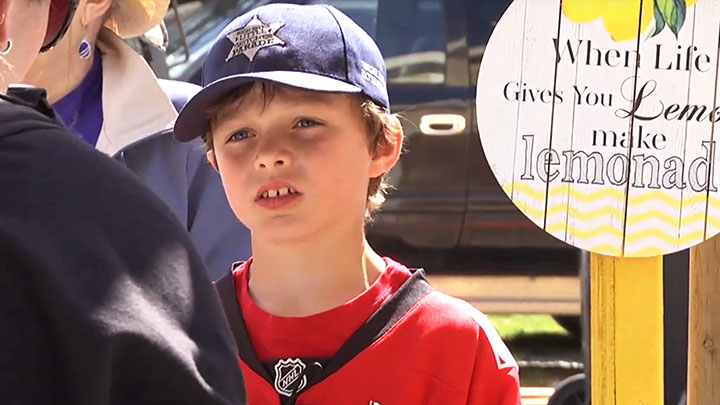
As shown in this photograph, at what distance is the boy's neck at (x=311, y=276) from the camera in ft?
6.01

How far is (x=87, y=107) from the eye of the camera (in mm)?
2209

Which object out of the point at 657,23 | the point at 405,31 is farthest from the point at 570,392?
the point at 405,31

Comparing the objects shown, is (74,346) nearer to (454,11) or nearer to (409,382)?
(409,382)

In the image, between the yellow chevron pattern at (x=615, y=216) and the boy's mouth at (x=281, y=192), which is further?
the yellow chevron pattern at (x=615, y=216)

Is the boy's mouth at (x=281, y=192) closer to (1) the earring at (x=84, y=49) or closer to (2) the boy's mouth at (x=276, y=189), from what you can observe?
(2) the boy's mouth at (x=276, y=189)

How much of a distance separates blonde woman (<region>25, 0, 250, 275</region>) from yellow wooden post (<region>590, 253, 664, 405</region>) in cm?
65

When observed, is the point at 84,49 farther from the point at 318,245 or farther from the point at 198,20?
the point at 198,20

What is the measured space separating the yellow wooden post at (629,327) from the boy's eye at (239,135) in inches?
28.2

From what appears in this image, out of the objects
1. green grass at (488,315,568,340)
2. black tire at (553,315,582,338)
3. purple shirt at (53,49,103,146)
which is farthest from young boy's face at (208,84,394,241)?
green grass at (488,315,568,340)

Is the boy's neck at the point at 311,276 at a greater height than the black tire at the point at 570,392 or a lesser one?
greater

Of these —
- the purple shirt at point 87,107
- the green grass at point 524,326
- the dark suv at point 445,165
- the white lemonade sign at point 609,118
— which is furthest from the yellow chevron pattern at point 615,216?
the green grass at point 524,326

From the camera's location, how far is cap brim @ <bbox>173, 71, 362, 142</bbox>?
181 centimetres

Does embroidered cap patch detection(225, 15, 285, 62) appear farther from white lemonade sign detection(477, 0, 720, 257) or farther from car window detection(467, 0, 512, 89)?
car window detection(467, 0, 512, 89)

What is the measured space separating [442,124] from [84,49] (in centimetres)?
311
